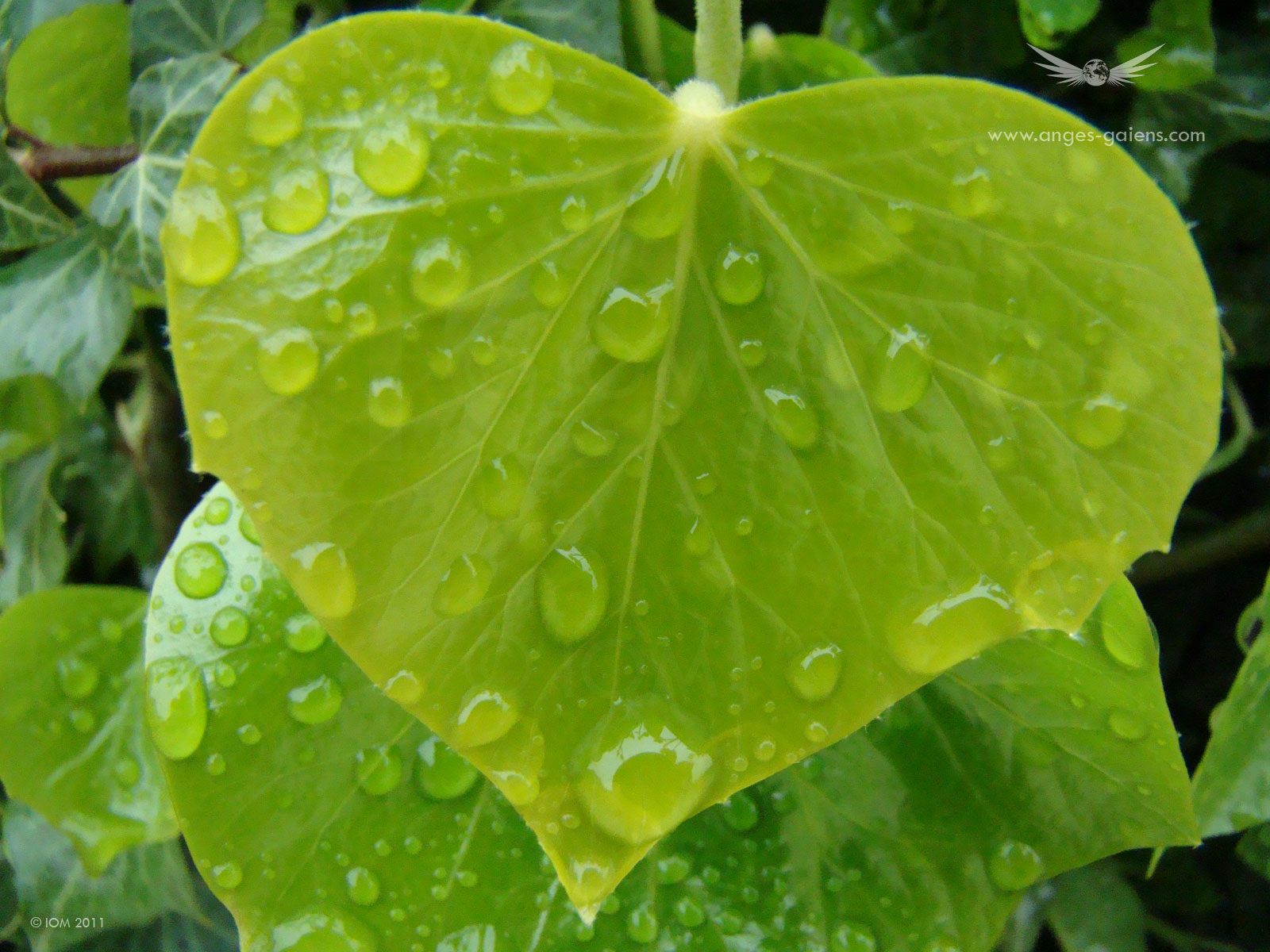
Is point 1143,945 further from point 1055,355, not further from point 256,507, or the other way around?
point 256,507

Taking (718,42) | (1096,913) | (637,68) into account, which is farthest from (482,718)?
(1096,913)

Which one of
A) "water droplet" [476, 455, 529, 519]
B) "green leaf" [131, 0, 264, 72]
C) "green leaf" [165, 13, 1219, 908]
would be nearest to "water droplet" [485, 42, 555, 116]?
"green leaf" [165, 13, 1219, 908]

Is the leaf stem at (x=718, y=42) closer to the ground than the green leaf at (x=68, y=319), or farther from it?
farther from it

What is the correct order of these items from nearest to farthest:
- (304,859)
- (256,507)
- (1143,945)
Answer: (256,507) → (304,859) → (1143,945)

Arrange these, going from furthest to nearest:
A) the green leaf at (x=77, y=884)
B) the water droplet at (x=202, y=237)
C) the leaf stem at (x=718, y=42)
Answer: the green leaf at (x=77, y=884) < the leaf stem at (x=718, y=42) < the water droplet at (x=202, y=237)

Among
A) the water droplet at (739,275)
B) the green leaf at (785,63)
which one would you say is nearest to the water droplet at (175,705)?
the water droplet at (739,275)

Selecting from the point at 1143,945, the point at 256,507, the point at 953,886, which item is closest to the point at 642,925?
the point at 953,886

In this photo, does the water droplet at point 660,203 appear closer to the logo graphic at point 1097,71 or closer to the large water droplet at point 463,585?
the large water droplet at point 463,585
